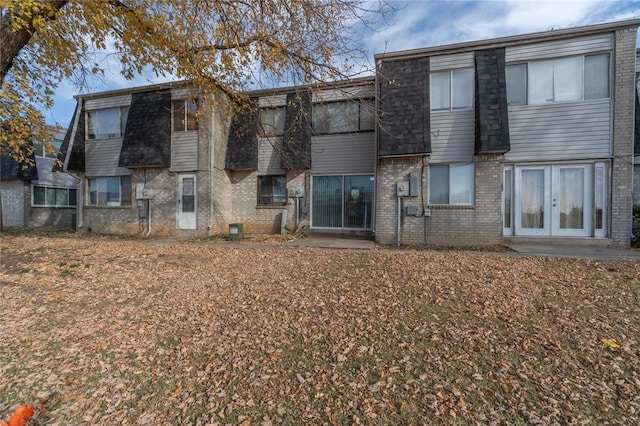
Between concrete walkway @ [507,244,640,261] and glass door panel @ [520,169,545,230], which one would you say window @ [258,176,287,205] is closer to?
concrete walkway @ [507,244,640,261]

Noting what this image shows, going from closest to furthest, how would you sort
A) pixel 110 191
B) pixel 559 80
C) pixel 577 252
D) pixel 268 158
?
1. pixel 577 252
2. pixel 559 80
3. pixel 268 158
4. pixel 110 191

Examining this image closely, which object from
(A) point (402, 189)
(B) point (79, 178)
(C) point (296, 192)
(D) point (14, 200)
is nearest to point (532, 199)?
(A) point (402, 189)

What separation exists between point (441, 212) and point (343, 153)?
4.43 m

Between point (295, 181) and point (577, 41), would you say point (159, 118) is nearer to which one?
point (295, 181)

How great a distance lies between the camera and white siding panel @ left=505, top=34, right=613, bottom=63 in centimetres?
895

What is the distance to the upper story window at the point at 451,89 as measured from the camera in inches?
383

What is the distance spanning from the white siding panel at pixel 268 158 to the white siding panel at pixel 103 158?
5916mm

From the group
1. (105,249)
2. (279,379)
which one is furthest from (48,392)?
(105,249)

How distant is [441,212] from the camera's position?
32.4 feet

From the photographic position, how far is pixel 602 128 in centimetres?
898

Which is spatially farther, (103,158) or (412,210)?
(103,158)

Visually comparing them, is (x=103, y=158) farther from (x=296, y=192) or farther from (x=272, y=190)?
(x=296, y=192)

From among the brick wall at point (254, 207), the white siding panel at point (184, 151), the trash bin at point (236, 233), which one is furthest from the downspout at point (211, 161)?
the trash bin at point (236, 233)

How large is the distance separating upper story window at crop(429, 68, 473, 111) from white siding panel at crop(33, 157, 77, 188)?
800 inches
